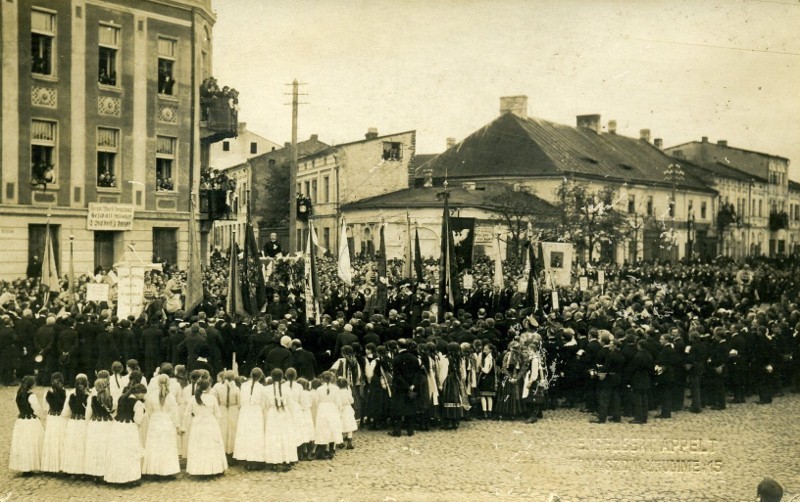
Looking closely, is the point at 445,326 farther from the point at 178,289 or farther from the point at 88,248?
the point at 88,248

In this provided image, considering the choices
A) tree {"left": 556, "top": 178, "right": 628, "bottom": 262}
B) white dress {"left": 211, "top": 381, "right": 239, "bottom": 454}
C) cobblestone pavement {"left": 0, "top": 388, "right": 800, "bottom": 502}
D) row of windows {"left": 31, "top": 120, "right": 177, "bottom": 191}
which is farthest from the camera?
tree {"left": 556, "top": 178, "right": 628, "bottom": 262}

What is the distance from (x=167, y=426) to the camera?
980cm

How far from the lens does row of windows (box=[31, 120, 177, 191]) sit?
22203mm

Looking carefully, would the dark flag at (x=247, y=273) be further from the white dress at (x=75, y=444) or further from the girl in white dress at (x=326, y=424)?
the white dress at (x=75, y=444)

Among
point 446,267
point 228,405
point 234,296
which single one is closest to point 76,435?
point 228,405

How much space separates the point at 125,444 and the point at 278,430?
2.00m

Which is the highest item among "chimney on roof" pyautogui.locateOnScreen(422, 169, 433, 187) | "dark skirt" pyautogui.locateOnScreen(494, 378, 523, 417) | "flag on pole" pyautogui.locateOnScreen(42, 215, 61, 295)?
"chimney on roof" pyautogui.locateOnScreen(422, 169, 433, 187)

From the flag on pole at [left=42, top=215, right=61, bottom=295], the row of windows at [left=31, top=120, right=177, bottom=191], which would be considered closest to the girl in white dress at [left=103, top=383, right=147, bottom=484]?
the flag on pole at [left=42, top=215, right=61, bottom=295]

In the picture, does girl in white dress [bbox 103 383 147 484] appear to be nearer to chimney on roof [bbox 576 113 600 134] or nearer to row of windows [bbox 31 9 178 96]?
row of windows [bbox 31 9 178 96]

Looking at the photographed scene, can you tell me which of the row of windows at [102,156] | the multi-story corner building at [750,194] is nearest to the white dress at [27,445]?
the row of windows at [102,156]

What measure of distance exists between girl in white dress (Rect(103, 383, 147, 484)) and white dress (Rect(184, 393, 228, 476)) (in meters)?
0.68

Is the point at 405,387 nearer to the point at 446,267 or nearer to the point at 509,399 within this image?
the point at 509,399

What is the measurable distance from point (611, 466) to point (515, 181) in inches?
1385

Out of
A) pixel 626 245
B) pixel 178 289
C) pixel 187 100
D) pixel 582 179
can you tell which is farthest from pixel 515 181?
pixel 178 289
